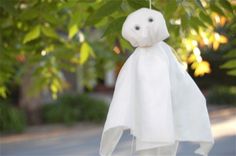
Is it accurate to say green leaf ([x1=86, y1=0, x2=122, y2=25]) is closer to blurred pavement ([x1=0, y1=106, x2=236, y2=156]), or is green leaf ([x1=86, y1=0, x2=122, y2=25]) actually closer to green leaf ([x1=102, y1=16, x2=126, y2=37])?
green leaf ([x1=102, y1=16, x2=126, y2=37])

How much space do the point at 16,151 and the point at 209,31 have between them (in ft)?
19.2

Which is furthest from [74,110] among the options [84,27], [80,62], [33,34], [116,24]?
[116,24]

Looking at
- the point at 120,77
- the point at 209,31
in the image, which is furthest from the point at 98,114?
the point at 120,77

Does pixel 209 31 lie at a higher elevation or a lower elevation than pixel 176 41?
lower

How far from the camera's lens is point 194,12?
5.71 ft

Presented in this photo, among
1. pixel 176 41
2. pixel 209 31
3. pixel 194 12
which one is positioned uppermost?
pixel 194 12

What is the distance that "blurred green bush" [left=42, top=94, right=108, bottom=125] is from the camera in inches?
398

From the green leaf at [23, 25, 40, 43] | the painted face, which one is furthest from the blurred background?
the painted face

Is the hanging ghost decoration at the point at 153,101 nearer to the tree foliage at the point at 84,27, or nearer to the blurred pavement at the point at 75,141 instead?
the tree foliage at the point at 84,27

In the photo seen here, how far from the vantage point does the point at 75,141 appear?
8414 mm

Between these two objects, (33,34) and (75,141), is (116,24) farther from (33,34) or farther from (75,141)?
(75,141)

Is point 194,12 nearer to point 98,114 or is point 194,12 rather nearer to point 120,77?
point 120,77

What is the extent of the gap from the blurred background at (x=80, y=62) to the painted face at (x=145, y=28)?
17 centimetres

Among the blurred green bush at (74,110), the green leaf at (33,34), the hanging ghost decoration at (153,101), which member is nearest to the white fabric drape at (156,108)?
the hanging ghost decoration at (153,101)
